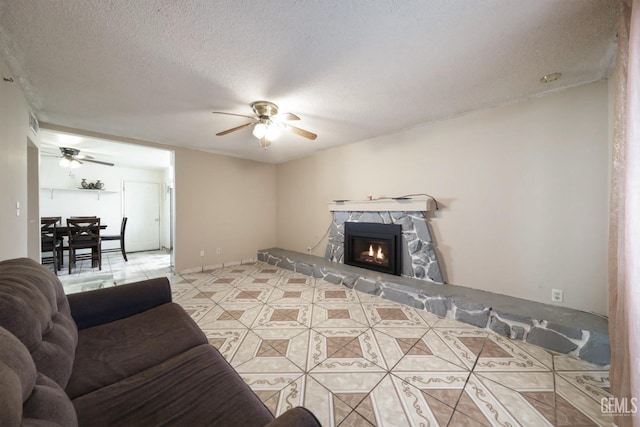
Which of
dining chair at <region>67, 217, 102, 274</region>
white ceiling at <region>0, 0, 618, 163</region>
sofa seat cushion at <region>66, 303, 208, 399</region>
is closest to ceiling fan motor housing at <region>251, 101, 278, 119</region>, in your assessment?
white ceiling at <region>0, 0, 618, 163</region>

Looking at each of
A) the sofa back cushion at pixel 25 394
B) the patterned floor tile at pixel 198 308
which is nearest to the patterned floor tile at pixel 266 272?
the patterned floor tile at pixel 198 308

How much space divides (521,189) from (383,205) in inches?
60.9

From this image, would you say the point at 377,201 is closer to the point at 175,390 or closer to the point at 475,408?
the point at 475,408

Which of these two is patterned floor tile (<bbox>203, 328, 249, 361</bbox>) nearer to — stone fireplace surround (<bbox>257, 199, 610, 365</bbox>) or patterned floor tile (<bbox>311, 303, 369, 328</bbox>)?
patterned floor tile (<bbox>311, 303, 369, 328</bbox>)

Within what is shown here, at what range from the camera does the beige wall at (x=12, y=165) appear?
176 cm

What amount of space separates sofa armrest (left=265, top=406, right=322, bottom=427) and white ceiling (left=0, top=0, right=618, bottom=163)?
1908mm

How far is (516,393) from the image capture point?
58.2 inches

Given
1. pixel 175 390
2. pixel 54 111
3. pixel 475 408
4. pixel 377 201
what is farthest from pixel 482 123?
pixel 54 111

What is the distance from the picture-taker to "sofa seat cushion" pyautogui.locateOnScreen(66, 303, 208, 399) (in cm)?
106

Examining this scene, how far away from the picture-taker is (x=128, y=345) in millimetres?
1306

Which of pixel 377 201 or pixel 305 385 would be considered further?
pixel 377 201

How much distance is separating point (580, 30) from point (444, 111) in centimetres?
121

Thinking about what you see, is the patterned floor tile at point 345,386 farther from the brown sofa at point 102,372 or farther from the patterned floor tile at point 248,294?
the patterned floor tile at point 248,294

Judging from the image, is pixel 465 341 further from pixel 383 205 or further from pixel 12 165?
pixel 12 165
